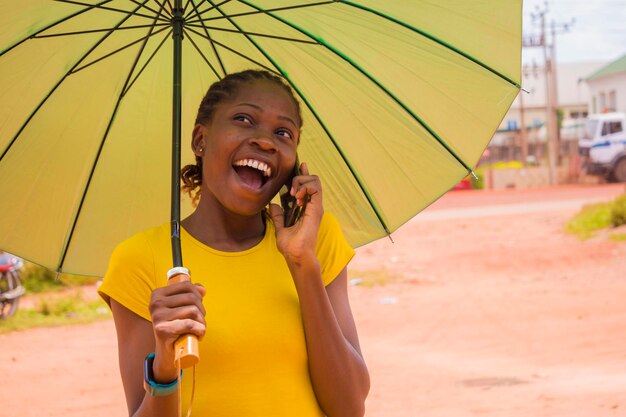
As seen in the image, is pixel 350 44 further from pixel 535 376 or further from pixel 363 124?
pixel 535 376

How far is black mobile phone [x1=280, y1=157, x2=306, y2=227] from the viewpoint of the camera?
2.31 m

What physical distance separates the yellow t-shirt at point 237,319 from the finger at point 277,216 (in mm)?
76

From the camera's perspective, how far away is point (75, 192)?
2842 mm

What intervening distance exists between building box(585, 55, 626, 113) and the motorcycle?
1460 inches

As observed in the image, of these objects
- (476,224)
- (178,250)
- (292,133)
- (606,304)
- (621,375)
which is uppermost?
(292,133)

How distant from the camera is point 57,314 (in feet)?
36.6

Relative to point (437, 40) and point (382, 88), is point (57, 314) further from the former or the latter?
point (437, 40)

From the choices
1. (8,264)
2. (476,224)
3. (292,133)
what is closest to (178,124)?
(292,133)

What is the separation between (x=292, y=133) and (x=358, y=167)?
1.84 ft

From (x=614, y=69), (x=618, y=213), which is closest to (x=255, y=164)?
(x=618, y=213)

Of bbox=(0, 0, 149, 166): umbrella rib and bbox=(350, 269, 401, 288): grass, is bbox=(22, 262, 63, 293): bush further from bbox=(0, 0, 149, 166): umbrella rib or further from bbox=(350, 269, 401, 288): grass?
bbox=(0, 0, 149, 166): umbrella rib

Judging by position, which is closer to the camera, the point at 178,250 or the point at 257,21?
the point at 178,250

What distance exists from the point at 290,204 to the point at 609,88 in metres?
47.0

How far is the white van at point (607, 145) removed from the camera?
3150 cm
